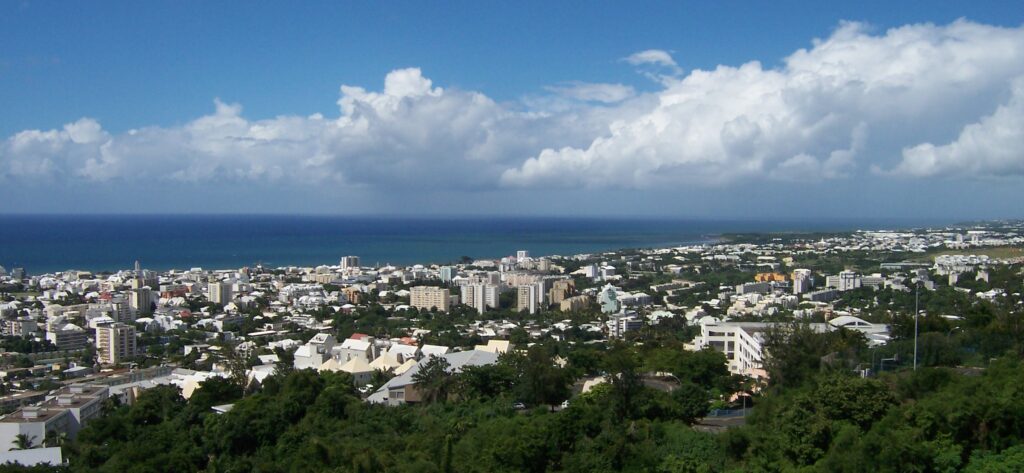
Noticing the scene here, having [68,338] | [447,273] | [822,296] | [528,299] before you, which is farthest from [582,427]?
[447,273]

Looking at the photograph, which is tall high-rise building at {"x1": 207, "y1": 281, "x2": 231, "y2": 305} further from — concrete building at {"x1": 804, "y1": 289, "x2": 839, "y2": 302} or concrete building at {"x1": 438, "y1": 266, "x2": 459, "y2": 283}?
concrete building at {"x1": 804, "y1": 289, "x2": 839, "y2": 302}

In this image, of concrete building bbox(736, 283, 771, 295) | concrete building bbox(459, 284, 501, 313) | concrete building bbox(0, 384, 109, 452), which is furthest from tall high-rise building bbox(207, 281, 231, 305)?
concrete building bbox(736, 283, 771, 295)

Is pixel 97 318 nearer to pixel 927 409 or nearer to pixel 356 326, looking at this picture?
pixel 356 326

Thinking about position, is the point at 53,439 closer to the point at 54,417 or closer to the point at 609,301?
the point at 54,417

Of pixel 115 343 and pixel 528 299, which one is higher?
pixel 528 299

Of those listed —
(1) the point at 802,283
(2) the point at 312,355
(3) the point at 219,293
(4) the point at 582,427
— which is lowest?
(2) the point at 312,355
